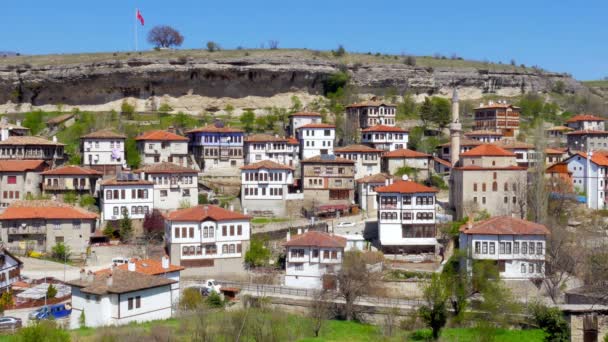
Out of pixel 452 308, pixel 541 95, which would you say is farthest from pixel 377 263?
pixel 541 95

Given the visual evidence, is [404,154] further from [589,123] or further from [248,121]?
[589,123]

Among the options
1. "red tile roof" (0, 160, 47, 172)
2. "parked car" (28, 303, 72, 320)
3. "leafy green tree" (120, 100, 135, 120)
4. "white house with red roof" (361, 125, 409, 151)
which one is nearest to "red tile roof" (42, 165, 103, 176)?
"red tile roof" (0, 160, 47, 172)

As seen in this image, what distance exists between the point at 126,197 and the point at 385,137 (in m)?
22.1

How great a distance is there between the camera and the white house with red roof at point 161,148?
5675 centimetres

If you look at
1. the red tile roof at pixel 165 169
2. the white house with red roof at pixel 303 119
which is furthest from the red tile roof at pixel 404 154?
the red tile roof at pixel 165 169

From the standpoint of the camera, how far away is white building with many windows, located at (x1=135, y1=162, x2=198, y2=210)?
50562 millimetres

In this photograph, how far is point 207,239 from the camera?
4438 centimetres

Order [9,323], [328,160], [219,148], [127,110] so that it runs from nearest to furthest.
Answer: [9,323]
[328,160]
[219,148]
[127,110]

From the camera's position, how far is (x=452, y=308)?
123 feet

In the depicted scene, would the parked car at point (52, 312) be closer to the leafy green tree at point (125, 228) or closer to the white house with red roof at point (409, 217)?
the leafy green tree at point (125, 228)

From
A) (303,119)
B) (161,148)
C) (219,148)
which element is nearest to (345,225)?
(219,148)

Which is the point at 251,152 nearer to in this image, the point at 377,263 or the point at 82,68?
the point at 377,263

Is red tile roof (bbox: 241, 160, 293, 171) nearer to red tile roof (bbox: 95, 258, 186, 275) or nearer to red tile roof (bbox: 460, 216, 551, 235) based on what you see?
red tile roof (bbox: 95, 258, 186, 275)

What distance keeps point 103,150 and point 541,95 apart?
51.9 metres
